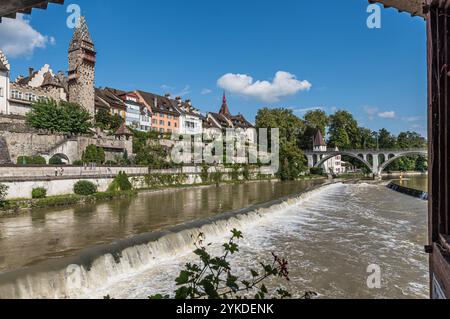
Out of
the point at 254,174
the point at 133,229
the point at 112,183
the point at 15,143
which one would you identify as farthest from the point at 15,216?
the point at 254,174

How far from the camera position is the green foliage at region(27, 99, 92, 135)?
138 feet

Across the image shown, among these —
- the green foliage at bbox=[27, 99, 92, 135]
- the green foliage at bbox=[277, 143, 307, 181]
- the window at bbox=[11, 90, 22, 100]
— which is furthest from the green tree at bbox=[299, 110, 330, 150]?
the window at bbox=[11, 90, 22, 100]

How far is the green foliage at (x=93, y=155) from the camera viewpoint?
39.0 metres

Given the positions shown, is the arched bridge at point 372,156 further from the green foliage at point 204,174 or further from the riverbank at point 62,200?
the riverbank at point 62,200

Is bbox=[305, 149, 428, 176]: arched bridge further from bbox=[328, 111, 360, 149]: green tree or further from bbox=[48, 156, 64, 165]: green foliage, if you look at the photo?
bbox=[48, 156, 64, 165]: green foliage

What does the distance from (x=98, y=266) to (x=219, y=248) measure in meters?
5.36

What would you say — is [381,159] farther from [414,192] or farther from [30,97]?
[30,97]

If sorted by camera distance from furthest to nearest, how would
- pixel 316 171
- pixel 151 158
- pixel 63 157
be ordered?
pixel 316 171 → pixel 151 158 → pixel 63 157

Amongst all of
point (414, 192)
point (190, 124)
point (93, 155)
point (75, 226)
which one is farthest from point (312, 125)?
point (75, 226)

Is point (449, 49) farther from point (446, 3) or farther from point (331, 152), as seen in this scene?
point (331, 152)

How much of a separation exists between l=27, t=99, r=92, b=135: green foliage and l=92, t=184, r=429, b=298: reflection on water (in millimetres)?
33247

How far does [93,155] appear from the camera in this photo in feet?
129

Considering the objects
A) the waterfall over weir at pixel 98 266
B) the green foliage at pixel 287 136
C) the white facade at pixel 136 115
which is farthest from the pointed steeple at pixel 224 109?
the waterfall over weir at pixel 98 266
